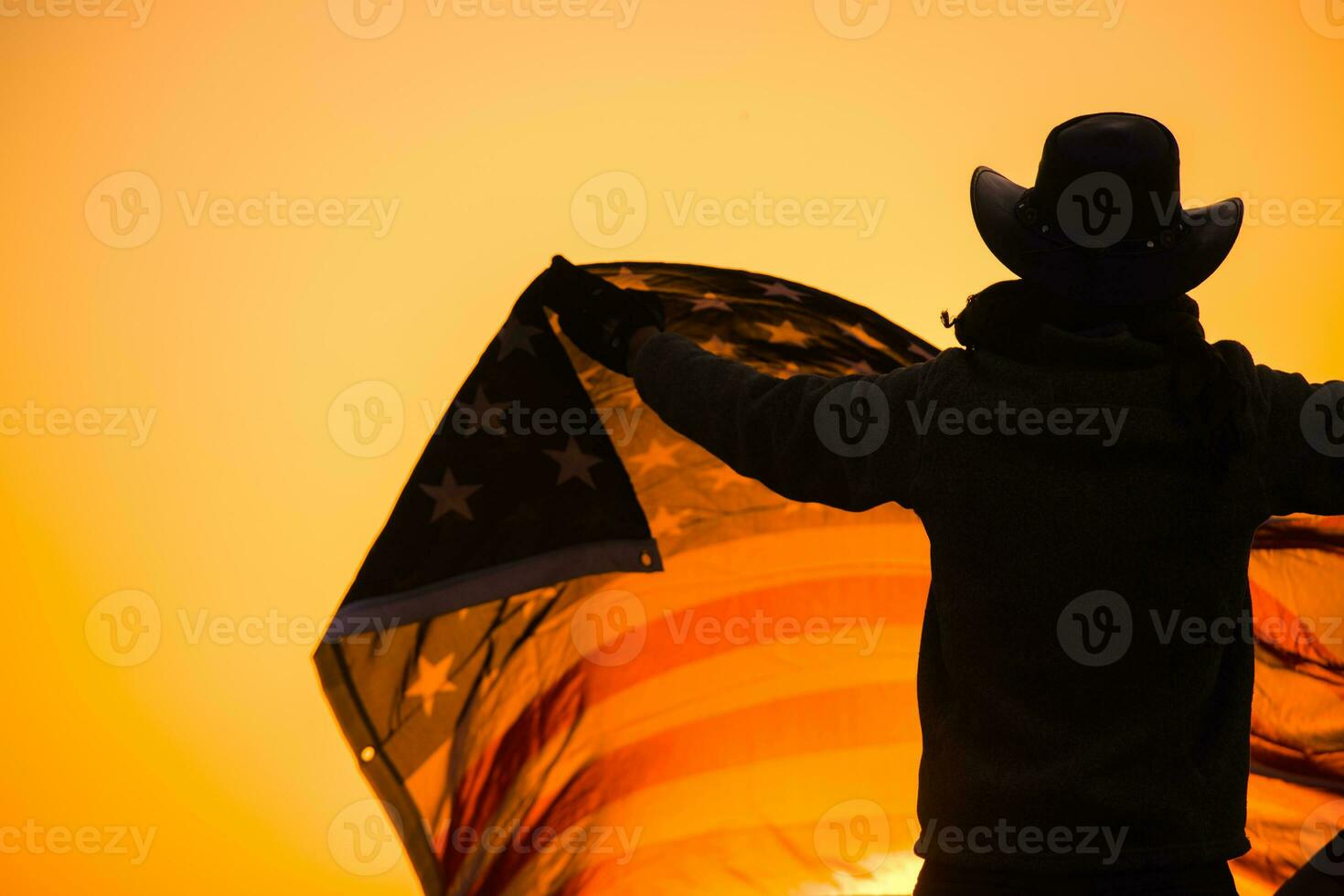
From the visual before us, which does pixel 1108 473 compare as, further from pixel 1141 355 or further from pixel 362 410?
pixel 362 410

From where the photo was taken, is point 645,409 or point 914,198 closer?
point 645,409

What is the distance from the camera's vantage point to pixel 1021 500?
4.05 ft

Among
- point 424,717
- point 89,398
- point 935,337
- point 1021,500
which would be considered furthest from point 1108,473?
point 89,398

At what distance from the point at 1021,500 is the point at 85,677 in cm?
246
